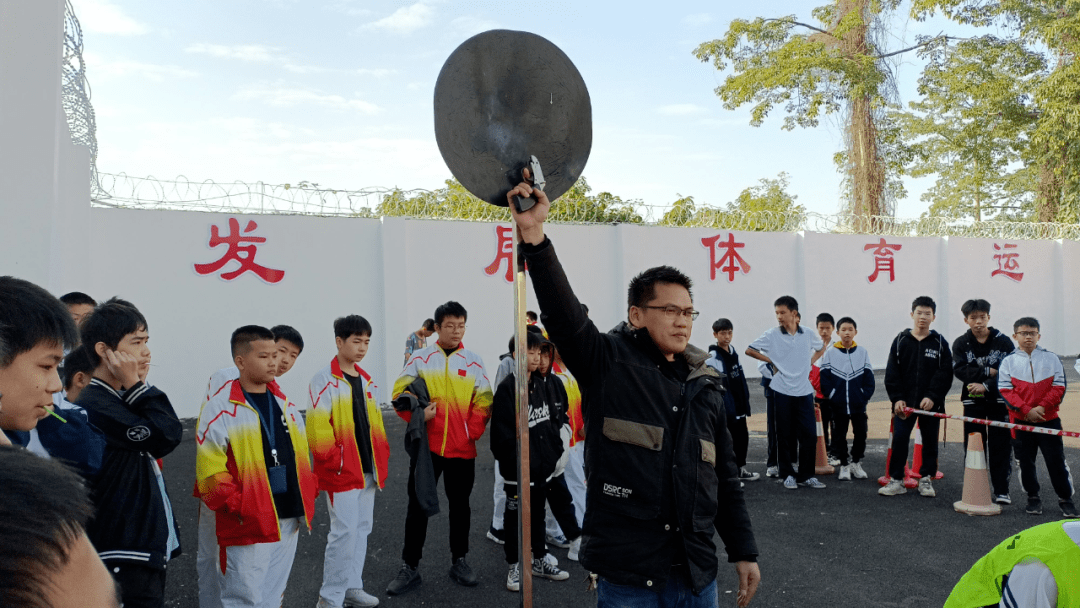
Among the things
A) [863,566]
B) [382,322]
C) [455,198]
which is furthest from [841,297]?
[863,566]

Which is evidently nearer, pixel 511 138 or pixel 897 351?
pixel 511 138

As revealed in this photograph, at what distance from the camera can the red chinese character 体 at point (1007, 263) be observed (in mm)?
17578

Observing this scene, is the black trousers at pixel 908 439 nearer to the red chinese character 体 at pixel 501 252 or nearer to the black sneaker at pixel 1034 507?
the black sneaker at pixel 1034 507

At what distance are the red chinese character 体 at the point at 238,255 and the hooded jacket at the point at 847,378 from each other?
7.37 meters

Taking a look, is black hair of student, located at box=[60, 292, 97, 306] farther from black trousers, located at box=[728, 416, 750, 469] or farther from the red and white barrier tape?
the red and white barrier tape

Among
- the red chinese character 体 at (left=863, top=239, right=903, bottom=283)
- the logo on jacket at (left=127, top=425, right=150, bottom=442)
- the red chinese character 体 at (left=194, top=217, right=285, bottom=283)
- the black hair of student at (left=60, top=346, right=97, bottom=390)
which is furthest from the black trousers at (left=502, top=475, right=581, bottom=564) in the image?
the red chinese character 体 at (left=863, top=239, right=903, bottom=283)

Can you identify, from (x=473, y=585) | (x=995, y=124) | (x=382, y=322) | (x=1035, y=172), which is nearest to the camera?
(x=473, y=585)

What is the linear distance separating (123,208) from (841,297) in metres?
13.1

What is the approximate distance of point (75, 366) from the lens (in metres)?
3.22

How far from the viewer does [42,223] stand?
536 centimetres

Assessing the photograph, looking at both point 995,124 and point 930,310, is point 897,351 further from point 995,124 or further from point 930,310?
point 995,124

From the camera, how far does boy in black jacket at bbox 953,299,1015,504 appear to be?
251 inches

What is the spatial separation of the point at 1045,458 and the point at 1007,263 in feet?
45.3

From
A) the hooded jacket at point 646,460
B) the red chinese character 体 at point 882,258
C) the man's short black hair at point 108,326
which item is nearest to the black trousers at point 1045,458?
the hooded jacket at point 646,460
